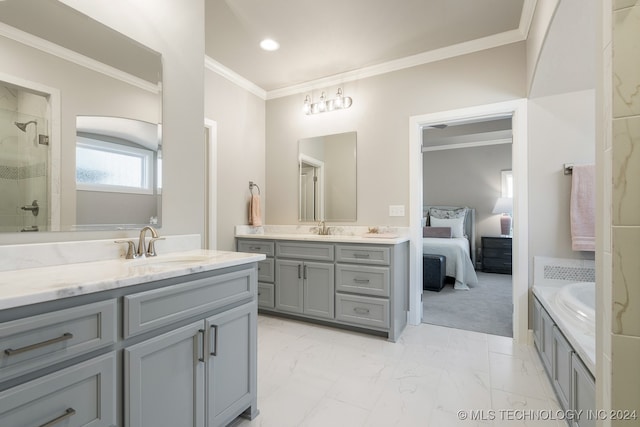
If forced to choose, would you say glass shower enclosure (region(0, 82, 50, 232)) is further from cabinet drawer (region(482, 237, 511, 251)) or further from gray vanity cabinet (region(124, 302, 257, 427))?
cabinet drawer (region(482, 237, 511, 251))

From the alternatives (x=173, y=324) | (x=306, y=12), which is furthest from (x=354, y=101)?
(x=173, y=324)

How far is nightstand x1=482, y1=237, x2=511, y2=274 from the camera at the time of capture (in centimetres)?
555

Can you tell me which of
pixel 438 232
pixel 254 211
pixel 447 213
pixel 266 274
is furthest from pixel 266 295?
pixel 447 213

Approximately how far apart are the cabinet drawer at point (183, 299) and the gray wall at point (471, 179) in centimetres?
596

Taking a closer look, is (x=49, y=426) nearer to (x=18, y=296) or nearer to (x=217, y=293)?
(x=18, y=296)

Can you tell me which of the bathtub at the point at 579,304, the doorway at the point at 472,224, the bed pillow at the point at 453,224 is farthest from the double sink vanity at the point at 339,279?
the bed pillow at the point at 453,224

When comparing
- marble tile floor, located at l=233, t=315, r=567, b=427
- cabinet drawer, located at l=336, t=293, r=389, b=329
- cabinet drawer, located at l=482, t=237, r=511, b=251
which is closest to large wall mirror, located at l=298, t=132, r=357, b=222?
cabinet drawer, located at l=336, t=293, r=389, b=329

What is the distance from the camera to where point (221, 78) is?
10.7ft

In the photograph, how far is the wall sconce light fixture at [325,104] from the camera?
333cm

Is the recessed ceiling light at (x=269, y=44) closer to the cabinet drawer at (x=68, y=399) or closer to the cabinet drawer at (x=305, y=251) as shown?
the cabinet drawer at (x=305, y=251)

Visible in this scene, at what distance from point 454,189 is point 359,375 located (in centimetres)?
545

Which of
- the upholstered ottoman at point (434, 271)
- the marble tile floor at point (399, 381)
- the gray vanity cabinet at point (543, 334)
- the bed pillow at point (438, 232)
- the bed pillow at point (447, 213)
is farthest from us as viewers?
the bed pillow at point (447, 213)

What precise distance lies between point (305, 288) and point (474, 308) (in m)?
2.09

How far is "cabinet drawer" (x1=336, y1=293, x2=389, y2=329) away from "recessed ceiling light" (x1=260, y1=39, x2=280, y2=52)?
2431 mm
